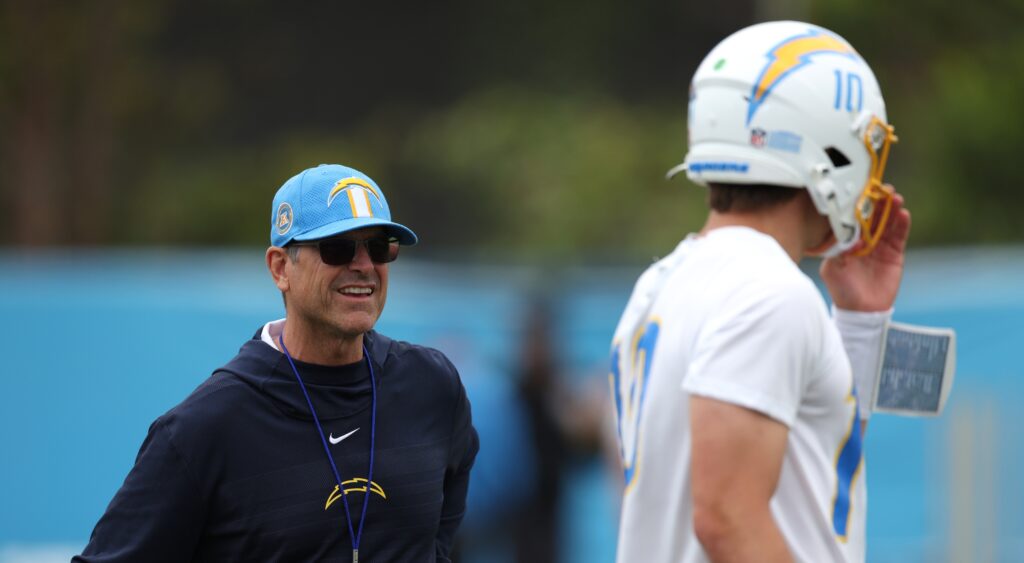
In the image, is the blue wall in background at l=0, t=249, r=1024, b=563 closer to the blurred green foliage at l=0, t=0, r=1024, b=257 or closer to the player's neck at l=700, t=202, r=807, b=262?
the player's neck at l=700, t=202, r=807, b=262

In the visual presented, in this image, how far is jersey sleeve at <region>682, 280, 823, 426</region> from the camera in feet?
9.76

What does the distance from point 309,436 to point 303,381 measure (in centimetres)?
14

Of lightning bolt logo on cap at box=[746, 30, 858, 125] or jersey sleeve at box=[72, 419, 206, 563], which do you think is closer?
jersey sleeve at box=[72, 419, 206, 563]

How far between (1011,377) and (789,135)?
22.6ft

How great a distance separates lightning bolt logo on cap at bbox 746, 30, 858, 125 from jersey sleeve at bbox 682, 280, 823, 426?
0.55 metres

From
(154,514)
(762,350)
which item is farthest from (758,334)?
(154,514)

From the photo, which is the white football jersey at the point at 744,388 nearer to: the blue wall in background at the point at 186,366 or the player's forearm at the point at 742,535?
the player's forearm at the point at 742,535

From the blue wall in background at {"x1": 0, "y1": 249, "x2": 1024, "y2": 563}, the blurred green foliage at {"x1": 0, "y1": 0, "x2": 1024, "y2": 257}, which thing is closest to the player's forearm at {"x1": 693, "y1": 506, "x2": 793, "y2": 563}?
the blue wall in background at {"x1": 0, "y1": 249, "x2": 1024, "y2": 563}

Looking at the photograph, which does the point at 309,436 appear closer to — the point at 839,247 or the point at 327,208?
the point at 327,208

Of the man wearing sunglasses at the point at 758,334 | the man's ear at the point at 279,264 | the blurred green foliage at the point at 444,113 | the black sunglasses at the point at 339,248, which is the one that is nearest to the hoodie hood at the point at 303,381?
the man's ear at the point at 279,264

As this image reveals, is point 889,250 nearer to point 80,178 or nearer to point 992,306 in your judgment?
point 992,306

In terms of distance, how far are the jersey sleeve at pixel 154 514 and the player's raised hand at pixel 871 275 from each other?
5.97 feet

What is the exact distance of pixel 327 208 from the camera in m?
3.46

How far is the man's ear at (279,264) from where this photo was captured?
11.6ft
